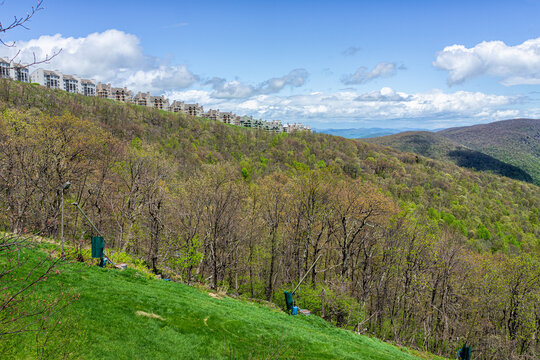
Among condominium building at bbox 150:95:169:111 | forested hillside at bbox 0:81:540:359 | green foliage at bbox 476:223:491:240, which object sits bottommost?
green foliage at bbox 476:223:491:240

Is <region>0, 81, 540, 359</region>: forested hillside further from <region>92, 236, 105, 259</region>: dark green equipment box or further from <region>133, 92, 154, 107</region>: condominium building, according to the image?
<region>133, 92, 154, 107</region>: condominium building

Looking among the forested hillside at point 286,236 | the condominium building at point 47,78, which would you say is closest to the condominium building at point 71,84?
the condominium building at point 47,78

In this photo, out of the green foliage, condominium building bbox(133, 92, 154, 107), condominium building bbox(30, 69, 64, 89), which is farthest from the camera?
condominium building bbox(133, 92, 154, 107)

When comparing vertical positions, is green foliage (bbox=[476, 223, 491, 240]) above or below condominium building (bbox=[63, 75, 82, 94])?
below

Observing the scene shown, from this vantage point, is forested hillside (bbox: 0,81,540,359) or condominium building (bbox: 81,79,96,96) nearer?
forested hillside (bbox: 0,81,540,359)

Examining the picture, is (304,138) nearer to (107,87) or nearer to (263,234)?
(263,234)

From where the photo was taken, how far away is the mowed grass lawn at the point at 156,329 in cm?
1026

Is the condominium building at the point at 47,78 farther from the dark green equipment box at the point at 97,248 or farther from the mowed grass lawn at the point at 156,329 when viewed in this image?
the mowed grass lawn at the point at 156,329

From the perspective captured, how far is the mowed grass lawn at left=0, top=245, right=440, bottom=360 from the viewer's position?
10.3 m

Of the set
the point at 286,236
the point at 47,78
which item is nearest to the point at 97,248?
the point at 286,236

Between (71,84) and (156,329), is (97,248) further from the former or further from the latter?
(71,84)

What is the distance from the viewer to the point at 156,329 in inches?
462

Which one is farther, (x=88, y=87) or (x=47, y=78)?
(x=88, y=87)

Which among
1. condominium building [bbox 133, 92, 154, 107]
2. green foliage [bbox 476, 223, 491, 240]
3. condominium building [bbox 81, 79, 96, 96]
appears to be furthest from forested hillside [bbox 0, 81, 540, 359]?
condominium building [bbox 133, 92, 154, 107]
